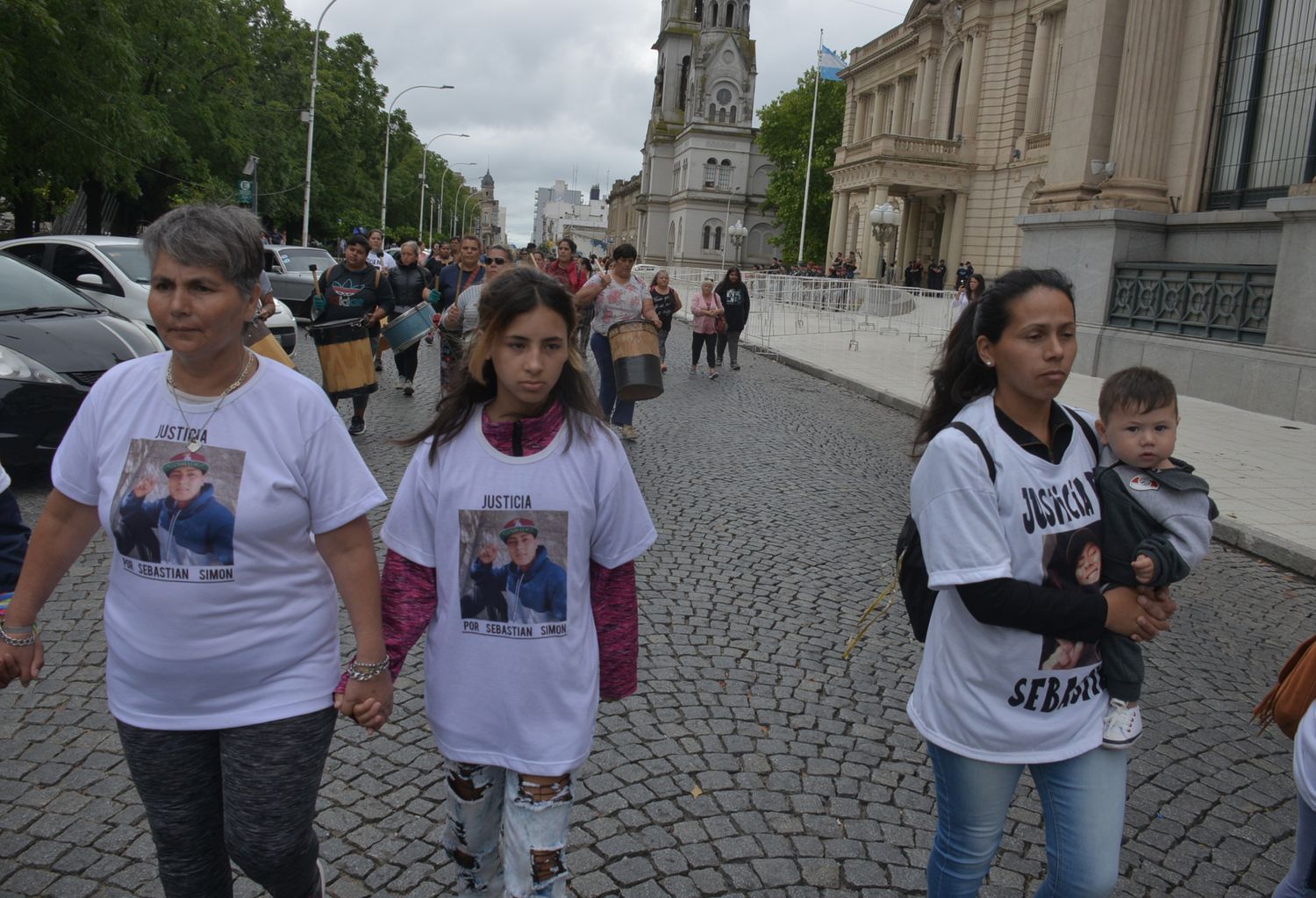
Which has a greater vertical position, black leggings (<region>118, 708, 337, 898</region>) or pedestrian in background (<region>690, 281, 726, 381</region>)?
pedestrian in background (<region>690, 281, 726, 381</region>)

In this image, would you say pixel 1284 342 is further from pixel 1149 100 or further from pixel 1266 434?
pixel 1149 100

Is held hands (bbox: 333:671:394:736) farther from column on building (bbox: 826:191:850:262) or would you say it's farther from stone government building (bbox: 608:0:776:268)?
stone government building (bbox: 608:0:776:268)

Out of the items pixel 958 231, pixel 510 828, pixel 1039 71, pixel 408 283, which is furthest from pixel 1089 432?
pixel 958 231

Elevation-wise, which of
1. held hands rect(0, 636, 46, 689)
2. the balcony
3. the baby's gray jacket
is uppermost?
the balcony

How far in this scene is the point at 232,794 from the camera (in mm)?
2250

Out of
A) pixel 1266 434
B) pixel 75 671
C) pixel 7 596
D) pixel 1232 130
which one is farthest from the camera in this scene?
pixel 1232 130

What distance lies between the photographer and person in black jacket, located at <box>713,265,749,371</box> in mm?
18016

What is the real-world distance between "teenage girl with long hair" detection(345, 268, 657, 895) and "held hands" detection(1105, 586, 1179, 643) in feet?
3.25

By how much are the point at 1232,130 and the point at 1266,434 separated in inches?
238

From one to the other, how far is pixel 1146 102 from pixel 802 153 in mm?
54902

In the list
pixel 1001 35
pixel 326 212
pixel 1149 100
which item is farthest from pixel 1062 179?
pixel 326 212

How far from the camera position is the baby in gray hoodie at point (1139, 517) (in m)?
2.23

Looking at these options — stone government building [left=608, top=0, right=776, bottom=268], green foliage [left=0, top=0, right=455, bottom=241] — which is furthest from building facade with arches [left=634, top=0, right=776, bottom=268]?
green foliage [left=0, top=0, right=455, bottom=241]

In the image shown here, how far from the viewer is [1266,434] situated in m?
12.2
